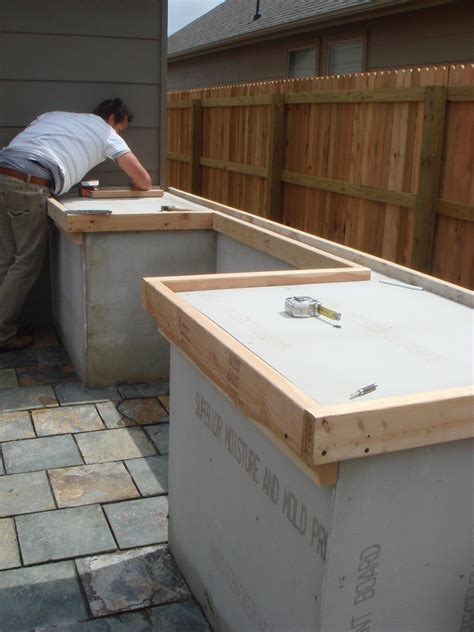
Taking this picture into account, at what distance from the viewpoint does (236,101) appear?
29.3 feet

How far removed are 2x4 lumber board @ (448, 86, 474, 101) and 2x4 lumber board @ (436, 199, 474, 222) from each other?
0.70m

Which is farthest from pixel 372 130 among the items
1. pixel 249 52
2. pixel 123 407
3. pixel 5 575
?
pixel 249 52

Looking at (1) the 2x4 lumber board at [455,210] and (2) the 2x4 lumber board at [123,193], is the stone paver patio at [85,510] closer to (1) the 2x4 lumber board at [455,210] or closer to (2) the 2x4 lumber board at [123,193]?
(2) the 2x4 lumber board at [123,193]

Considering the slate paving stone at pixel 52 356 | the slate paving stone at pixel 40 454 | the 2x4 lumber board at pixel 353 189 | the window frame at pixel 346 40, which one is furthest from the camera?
the window frame at pixel 346 40

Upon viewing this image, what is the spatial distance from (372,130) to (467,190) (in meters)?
1.36

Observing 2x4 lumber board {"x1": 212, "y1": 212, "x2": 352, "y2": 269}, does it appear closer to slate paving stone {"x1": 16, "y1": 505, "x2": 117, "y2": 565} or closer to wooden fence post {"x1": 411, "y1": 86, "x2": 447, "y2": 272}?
slate paving stone {"x1": 16, "y1": 505, "x2": 117, "y2": 565}

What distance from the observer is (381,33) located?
10.9 meters

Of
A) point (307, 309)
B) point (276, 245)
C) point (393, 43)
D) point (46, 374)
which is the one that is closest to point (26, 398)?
point (46, 374)

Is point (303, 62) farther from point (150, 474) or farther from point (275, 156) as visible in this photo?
point (150, 474)

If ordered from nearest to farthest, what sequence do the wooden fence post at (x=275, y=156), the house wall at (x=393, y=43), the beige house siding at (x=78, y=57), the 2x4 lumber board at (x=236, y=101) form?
the beige house siding at (x=78, y=57), the wooden fence post at (x=275, y=156), the 2x4 lumber board at (x=236, y=101), the house wall at (x=393, y=43)

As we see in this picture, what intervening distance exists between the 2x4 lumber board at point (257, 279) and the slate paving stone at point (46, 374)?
84.9 inches

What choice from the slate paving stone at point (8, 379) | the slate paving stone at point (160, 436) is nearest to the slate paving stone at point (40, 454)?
the slate paving stone at point (160, 436)

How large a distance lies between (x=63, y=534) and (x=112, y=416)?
122 cm

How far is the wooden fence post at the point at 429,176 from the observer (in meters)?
5.29
